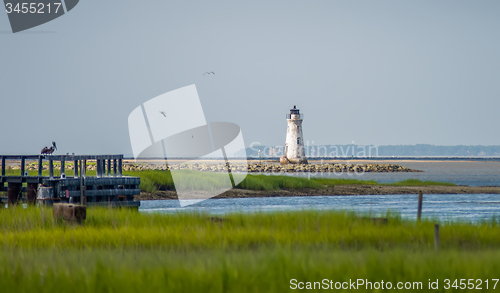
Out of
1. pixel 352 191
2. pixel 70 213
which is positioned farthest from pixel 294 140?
pixel 70 213

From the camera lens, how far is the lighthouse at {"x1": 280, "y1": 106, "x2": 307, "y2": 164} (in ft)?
274

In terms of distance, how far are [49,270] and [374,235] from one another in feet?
27.4

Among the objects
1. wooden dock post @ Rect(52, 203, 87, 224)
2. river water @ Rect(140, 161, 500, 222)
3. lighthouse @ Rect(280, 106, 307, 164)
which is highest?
lighthouse @ Rect(280, 106, 307, 164)

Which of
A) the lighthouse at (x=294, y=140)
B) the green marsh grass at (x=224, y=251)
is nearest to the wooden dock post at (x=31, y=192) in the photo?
the green marsh grass at (x=224, y=251)

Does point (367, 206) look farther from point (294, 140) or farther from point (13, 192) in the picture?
point (294, 140)

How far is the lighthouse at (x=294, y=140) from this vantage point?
83562mm

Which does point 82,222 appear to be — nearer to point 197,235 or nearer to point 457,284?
point 197,235

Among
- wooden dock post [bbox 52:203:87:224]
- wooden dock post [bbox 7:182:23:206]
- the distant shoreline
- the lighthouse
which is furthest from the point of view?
the lighthouse

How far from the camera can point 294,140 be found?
85812 mm

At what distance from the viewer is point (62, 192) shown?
21.3m

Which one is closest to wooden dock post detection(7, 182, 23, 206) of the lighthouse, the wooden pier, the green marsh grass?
the wooden pier

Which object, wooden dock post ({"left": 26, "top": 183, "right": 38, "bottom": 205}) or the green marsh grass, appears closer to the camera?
the green marsh grass

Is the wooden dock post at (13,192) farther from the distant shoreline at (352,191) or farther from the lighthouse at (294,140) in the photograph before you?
the lighthouse at (294,140)

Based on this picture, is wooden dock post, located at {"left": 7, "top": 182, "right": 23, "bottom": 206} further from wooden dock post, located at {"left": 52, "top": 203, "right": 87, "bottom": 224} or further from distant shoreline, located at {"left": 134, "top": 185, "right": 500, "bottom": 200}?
distant shoreline, located at {"left": 134, "top": 185, "right": 500, "bottom": 200}
